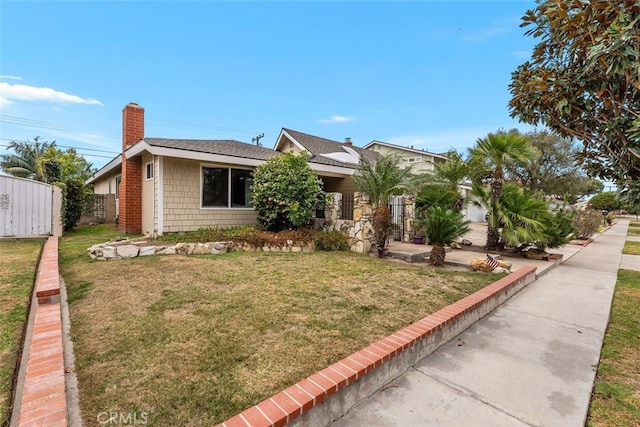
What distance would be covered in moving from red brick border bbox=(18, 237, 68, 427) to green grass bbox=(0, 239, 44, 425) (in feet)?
0.50

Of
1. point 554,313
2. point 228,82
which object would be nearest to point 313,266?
point 554,313

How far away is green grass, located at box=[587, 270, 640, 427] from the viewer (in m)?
2.45

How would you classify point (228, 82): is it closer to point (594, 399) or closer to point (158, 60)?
point (158, 60)

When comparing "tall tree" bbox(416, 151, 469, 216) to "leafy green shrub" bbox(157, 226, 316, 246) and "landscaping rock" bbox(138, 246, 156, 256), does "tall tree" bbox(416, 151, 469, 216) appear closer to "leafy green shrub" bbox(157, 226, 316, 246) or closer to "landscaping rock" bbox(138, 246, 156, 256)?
"leafy green shrub" bbox(157, 226, 316, 246)

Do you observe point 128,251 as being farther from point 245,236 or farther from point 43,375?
point 43,375

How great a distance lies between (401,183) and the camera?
8.48 metres

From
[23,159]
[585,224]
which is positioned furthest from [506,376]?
[23,159]

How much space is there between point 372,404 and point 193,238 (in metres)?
7.15

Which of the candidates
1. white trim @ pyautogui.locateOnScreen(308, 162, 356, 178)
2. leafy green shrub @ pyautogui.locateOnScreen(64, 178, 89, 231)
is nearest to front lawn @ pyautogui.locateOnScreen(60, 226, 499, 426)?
white trim @ pyautogui.locateOnScreen(308, 162, 356, 178)

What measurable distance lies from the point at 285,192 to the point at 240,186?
234 cm

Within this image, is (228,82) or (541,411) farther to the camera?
(228,82)

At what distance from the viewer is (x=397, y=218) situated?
1280 centimetres

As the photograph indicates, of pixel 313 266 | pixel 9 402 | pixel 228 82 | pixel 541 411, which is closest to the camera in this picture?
pixel 9 402

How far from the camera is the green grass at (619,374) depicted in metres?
2.45
